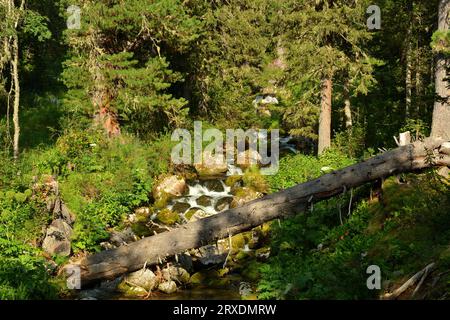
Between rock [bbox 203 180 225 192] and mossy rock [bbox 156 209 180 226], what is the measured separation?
2.87m

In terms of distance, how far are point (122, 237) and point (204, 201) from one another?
4336 millimetres

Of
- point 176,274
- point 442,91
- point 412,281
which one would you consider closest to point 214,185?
point 176,274

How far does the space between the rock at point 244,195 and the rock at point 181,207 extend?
1.75 meters

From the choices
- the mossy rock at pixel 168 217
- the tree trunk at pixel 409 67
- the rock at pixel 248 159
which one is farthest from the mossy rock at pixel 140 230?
the tree trunk at pixel 409 67

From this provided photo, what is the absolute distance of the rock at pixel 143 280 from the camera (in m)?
12.1

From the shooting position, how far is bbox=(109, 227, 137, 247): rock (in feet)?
48.8

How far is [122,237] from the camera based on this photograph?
15250 millimetres

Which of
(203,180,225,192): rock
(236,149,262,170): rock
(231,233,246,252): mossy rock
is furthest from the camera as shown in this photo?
(236,149,262,170): rock
